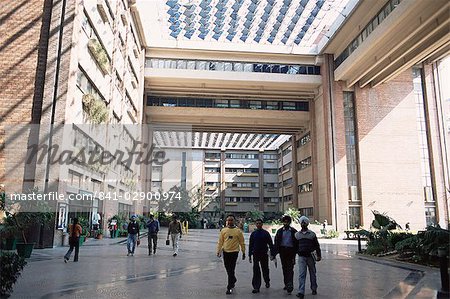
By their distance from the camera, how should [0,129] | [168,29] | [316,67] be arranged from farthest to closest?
[316,67] → [168,29] → [0,129]

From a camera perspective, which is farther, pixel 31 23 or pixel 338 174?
pixel 338 174

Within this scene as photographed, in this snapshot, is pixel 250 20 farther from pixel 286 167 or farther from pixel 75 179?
pixel 286 167

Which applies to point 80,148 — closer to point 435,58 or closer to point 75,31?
point 75,31

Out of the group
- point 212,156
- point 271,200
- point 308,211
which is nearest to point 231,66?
point 308,211

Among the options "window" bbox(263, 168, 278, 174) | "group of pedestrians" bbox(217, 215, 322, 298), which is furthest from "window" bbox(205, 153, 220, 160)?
"group of pedestrians" bbox(217, 215, 322, 298)

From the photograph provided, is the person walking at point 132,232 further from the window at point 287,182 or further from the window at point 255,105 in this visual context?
the window at point 287,182

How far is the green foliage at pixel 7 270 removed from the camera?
18.9 ft

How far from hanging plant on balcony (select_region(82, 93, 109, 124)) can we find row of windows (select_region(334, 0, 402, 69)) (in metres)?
19.5

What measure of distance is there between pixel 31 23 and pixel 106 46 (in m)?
6.93

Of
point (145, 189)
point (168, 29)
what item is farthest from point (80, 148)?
point (145, 189)

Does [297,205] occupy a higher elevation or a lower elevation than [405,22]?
lower

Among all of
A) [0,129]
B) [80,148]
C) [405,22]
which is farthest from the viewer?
[405,22]

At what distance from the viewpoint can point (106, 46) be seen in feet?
77.3

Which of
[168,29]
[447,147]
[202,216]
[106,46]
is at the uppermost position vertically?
[168,29]
